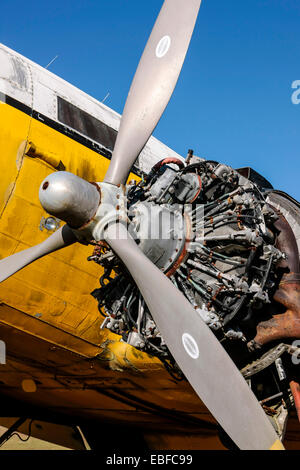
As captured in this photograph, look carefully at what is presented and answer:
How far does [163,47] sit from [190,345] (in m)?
3.93

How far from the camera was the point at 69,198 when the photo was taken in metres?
5.76

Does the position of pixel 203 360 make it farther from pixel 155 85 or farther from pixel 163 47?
pixel 163 47

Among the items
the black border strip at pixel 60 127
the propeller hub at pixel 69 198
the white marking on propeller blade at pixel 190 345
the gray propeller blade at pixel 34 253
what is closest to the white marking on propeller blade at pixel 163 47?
the black border strip at pixel 60 127

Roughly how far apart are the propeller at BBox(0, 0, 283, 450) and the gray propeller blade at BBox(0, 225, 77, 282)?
0.01 m

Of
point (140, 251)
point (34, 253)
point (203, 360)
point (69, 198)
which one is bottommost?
point (203, 360)

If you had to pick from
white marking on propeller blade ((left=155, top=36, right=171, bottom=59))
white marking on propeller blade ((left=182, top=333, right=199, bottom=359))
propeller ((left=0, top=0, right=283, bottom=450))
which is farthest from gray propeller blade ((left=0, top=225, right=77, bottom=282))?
white marking on propeller blade ((left=155, top=36, right=171, bottom=59))

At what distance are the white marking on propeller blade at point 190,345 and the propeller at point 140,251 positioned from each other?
10mm

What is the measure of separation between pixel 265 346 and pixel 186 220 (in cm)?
192

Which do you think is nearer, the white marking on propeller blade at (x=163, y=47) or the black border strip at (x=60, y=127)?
the white marking on propeller blade at (x=163, y=47)

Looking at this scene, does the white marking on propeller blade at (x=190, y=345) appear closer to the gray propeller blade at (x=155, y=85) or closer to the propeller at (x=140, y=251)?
the propeller at (x=140, y=251)

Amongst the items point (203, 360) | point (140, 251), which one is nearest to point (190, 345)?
point (203, 360)

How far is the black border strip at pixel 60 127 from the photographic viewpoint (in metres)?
7.91

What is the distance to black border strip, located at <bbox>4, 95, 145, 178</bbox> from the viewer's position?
791 cm

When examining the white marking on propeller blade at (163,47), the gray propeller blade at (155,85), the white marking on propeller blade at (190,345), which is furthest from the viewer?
the white marking on propeller blade at (163,47)
